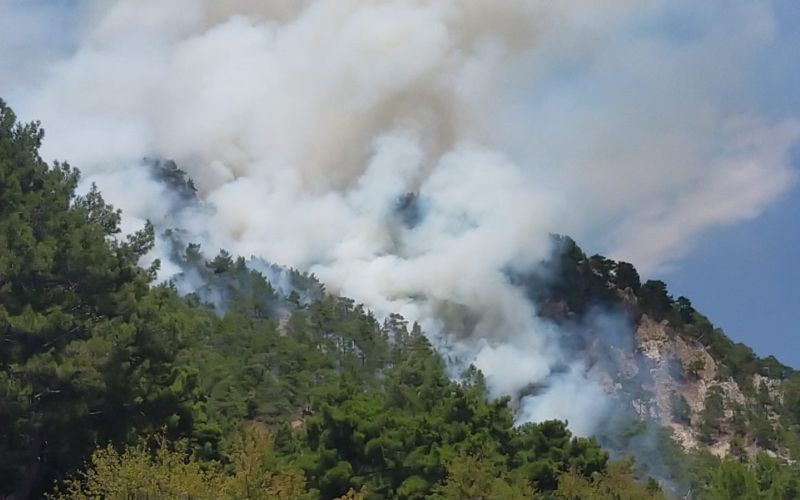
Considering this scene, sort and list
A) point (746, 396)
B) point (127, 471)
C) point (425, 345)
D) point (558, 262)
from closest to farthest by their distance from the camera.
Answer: point (127, 471)
point (425, 345)
point (746, 396)
point (558, 262)

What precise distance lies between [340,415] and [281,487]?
1105 centimetres

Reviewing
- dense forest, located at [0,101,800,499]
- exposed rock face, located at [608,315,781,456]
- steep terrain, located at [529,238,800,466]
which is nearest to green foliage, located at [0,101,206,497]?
dense forest, located at [0,101,800,499]

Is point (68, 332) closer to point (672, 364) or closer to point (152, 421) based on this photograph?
point (152, 421)

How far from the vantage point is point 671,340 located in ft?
326

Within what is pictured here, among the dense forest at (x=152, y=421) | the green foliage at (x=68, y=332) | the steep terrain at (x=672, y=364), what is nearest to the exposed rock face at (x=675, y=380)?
the steep terrain at (x=672, y=364)

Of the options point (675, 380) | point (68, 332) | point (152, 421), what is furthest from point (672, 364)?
point (68, 332)

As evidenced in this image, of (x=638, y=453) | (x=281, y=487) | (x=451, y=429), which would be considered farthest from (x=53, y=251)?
(x=638, y=453)

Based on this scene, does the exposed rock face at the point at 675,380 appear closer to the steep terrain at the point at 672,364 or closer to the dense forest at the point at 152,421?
the steep terrain at the point at 672,364

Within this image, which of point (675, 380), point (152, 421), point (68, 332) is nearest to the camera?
point (68, 332)

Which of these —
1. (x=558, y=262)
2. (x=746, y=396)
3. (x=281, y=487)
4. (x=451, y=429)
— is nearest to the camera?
(x=281, y=487)

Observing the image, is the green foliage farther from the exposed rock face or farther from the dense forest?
Result: the exposed rock face

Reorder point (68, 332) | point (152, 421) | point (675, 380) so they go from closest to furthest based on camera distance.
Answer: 1. point (68, 332)
2. point (152, 421)
3. point (675, 380)

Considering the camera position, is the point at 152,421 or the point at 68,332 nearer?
the point at 68,332

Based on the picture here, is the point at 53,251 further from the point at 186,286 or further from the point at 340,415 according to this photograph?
the point at 186,286
